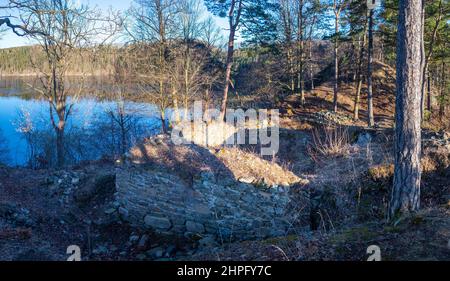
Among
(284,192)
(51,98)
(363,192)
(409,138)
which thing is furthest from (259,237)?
(51,98)

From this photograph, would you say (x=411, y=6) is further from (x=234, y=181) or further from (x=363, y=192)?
(x=234, y=181)

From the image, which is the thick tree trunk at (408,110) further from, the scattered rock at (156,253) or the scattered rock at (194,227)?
the scattered rock at (156,253)

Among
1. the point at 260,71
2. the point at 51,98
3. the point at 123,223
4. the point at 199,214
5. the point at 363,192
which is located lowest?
the point at 123,223

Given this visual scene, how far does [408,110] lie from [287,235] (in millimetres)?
2940

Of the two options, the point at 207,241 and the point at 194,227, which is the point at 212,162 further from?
the point at 207,241

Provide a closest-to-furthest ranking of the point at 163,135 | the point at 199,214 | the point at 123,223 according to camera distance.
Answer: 1. the point at 199,214
2. the point at 123,223
3. the point at 163,135

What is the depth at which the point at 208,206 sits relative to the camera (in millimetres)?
7852

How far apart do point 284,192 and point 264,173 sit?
81 cm

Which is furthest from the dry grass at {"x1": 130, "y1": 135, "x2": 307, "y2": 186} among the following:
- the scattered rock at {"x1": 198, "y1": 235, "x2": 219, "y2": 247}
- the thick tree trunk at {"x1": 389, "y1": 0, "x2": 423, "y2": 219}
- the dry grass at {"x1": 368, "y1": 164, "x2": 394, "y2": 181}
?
the thick tree trunk at {"x1": 389, "y1": 0, "x2": 423, "y2": 219}

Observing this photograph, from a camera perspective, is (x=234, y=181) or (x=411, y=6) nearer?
(x=411, y=6)

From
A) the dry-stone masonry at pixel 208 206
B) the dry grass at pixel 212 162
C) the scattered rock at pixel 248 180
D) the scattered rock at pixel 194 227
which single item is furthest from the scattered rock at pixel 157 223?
the scattered rock at pixel 248 180

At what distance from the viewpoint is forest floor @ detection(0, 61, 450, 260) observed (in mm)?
4168

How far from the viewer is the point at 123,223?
899 cm

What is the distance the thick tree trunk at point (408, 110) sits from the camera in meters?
4.59
